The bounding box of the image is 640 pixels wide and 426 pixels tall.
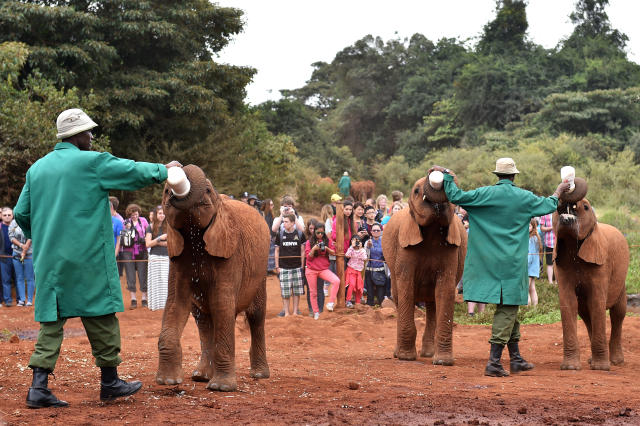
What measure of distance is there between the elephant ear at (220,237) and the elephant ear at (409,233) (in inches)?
116

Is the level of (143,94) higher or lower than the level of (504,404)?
higher

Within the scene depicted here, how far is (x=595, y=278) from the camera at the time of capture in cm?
916

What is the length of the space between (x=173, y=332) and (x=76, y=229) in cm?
134

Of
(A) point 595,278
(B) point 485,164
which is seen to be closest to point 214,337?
(A) point 595,278

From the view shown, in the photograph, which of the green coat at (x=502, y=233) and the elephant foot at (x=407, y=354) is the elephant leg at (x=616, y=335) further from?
the elephant foot at (x=407, y=354)

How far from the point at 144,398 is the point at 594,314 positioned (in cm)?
548

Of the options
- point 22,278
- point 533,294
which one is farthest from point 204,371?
point 22,278

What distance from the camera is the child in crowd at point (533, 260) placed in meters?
14.9

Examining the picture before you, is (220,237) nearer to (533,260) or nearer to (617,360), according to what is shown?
(617,360)

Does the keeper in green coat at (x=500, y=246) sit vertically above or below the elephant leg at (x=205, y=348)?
above

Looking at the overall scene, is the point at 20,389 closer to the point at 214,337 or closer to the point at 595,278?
the point at 214,337

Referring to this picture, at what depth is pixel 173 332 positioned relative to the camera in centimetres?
673

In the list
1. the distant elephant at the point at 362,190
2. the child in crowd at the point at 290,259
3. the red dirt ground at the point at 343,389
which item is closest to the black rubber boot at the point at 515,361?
the red dirt ground at the point at 343,389

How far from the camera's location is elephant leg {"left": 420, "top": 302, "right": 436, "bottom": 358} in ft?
32.7
